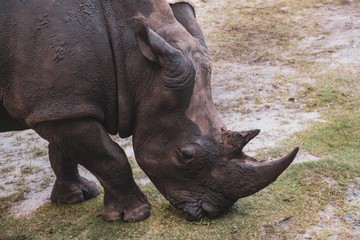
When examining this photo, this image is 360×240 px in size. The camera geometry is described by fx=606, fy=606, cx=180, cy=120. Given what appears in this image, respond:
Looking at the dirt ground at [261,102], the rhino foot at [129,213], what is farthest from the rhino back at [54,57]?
the dirt ground at [261,102]

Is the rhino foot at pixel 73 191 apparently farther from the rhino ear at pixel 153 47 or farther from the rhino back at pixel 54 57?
the rhino ear at pixel 153 47

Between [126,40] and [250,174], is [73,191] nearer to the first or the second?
[126,40]

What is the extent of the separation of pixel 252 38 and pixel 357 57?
77.2 inches

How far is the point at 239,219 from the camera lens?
151 inches

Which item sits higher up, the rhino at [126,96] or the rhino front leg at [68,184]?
the rhino at [126,96]

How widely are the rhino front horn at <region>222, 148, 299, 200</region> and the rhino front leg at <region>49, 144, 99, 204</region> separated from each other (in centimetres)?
132

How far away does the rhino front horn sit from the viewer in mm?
3568

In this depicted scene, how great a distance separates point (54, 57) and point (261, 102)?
3.56m

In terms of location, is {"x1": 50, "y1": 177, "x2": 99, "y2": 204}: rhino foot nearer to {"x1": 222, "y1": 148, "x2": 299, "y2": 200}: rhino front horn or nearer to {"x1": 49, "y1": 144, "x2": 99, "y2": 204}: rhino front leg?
{"x1": 49, "y1": 144, "x2": 99, "y2": 204}: rhino front leg

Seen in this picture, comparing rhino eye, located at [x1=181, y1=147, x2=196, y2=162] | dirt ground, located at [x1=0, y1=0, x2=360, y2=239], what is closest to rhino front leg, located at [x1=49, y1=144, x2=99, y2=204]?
dirt ground, located at [x1=0, y1=0, x2=360, y2=239]

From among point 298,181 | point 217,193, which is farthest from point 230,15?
point 217,193

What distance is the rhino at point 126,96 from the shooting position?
3.52 metres

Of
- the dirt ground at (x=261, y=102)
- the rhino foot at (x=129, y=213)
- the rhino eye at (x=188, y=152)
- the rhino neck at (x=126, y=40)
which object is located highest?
the rhino neck at (x=126, y=40)

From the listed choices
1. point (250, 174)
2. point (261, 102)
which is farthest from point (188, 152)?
point (261, 102)
